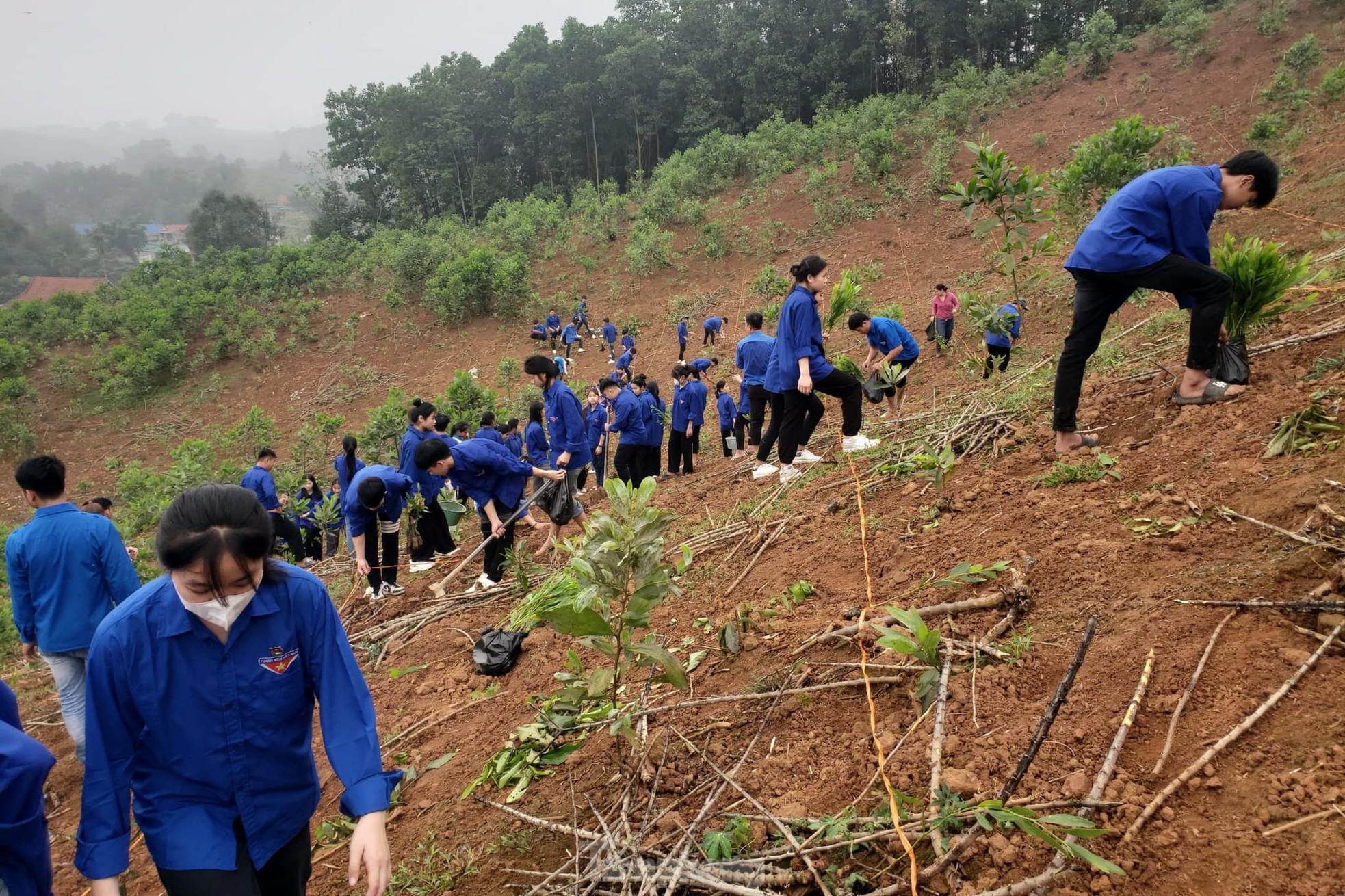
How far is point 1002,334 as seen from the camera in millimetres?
6309

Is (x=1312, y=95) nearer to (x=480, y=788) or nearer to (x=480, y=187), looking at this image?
(x=480, y=788)

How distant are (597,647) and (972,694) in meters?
1.15

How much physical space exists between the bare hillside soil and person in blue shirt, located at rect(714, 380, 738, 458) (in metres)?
3.57

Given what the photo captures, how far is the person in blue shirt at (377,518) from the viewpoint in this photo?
205 inches

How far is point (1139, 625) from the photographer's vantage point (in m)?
2.00

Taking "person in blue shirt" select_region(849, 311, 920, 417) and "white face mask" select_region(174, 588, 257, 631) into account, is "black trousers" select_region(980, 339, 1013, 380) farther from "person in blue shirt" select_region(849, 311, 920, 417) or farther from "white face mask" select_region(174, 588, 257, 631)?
"white face mask" select_region(174, 588, 257, 631)

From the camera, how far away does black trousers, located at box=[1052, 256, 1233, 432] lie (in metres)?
3.06

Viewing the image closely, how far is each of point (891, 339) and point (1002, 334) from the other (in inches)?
41.7

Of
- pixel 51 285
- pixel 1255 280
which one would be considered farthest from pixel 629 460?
pixel 51 285

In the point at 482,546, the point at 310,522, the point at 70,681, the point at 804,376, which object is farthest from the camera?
the point at 310,522

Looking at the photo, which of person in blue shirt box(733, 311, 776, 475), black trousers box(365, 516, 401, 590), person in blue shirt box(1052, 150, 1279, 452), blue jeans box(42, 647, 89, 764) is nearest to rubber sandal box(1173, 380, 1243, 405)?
person in blue shirt box(1052, 150, 1279, 452)

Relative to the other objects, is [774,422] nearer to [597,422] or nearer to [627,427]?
[627,427]

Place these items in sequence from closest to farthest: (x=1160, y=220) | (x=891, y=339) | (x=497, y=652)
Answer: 1. (x=1160, y=220)
2. (x=497, y=652)
3. (x=891, y=339)

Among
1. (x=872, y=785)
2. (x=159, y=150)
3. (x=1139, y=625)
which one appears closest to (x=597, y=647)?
(x=872, y=785)
